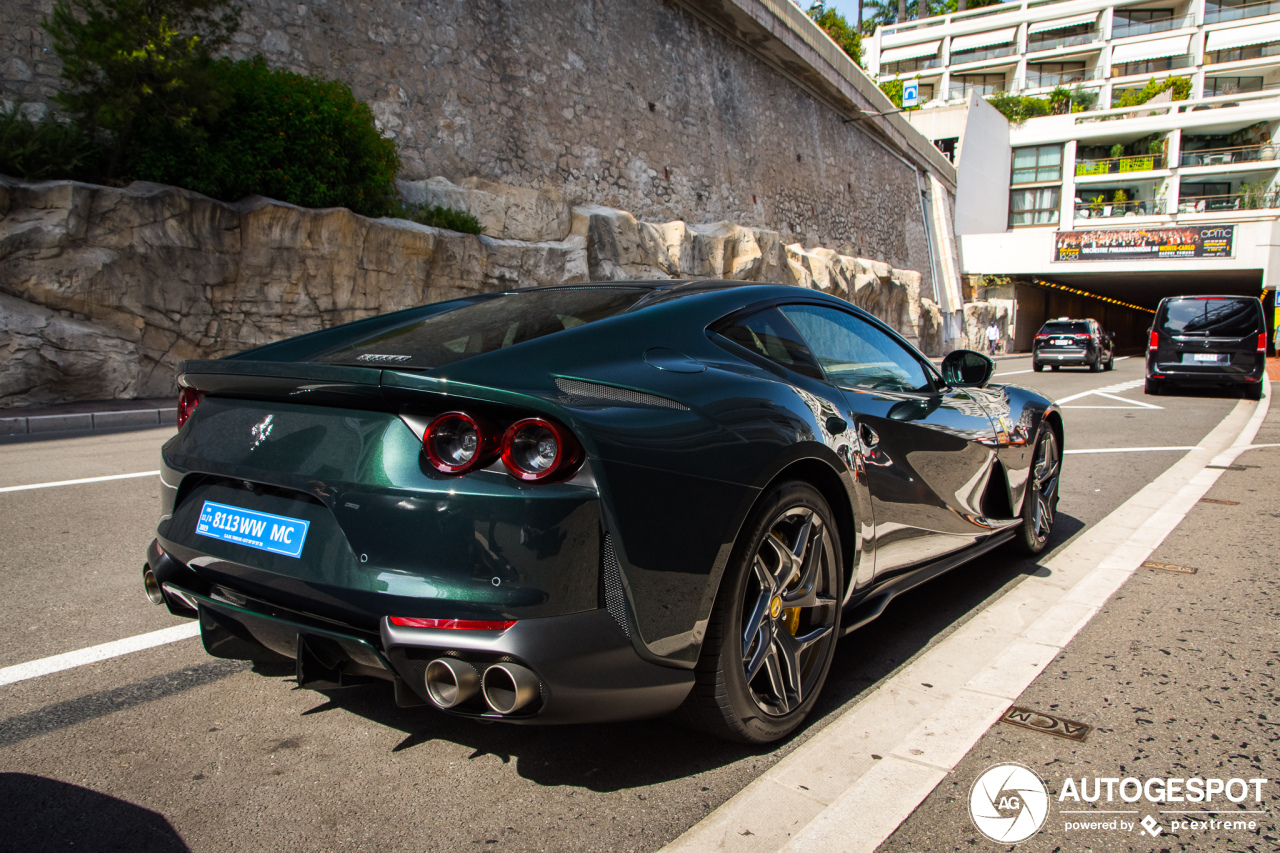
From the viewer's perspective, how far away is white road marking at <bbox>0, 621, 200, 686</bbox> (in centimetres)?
276

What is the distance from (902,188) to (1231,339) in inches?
1219

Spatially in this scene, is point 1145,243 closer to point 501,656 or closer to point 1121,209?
point 1121,209

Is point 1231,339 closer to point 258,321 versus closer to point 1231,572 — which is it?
point 1231,572

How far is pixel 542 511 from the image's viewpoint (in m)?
1.83

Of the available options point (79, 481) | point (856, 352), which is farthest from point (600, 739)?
point (79, 481)

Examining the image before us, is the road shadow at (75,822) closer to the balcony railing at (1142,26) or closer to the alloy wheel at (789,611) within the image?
the alloy wheel at (789,611)

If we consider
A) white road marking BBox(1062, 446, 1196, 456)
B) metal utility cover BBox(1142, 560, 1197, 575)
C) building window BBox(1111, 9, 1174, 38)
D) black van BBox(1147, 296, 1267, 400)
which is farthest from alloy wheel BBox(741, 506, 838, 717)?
building window BBox(1111, 9, 1174, 38)

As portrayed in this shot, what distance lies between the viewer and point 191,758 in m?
2.25

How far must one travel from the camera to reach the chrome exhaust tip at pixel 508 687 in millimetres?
1827

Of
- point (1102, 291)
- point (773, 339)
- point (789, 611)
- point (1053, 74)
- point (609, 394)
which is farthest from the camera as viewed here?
point (1053, 74)

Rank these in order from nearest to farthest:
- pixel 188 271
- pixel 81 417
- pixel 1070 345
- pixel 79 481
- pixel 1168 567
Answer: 1. pixel 1168 567
2. pixel 79 481
3. pixel 81 417
4. pixel 188 271
5. pixel 1070 345

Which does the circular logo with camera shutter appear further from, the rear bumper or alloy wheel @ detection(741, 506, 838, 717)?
the rear bumper

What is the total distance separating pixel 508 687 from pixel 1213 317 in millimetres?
16671

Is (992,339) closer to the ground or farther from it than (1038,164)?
closer to the ground
